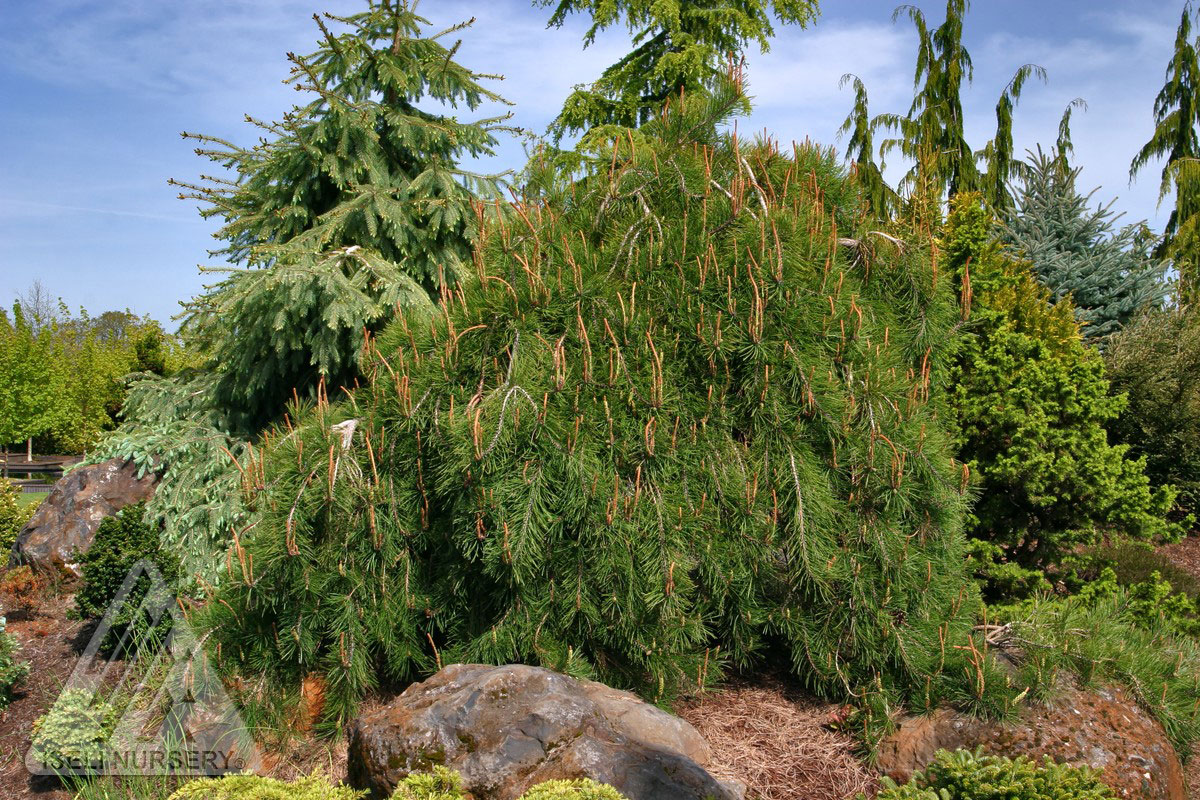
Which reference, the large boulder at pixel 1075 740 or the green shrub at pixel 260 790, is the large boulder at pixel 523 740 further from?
the large boulder at pixel 1075 740

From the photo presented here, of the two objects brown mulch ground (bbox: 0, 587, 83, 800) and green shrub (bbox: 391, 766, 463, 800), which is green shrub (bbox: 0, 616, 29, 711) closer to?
brown mulch ground (bbox: 0, 587, 83, 800)

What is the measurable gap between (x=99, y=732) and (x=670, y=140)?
480 cm

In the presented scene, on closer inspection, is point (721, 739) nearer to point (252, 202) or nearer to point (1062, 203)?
point (252, 202)

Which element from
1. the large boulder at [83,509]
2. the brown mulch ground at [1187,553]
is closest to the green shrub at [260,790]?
the large boulder at [83,509]

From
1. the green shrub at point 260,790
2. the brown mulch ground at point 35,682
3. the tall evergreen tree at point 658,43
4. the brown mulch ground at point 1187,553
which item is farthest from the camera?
the tall evergreen tree at point 658,43

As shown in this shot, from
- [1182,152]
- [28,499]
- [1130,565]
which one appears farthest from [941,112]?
[28,499]

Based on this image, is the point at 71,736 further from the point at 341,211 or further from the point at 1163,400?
the point at 1163,400

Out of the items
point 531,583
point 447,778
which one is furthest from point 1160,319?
point 447,778

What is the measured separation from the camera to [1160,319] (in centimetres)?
915

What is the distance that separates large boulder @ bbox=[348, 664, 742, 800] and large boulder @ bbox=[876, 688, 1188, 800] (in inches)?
45.6

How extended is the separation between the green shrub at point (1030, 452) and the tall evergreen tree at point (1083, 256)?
528 cm

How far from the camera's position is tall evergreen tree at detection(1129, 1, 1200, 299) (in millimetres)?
13094

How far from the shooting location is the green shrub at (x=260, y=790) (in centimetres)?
295

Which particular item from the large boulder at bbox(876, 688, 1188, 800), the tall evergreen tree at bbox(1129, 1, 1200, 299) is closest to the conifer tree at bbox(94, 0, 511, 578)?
the large boulder at bbox(876, 688, 1188, 800)
